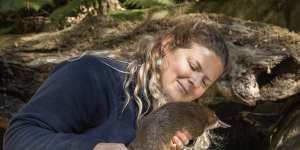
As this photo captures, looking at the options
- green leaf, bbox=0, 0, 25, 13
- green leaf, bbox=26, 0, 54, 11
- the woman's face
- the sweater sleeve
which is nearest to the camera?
the sweater sleeve

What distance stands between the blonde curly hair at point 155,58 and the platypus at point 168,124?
1.36 feet

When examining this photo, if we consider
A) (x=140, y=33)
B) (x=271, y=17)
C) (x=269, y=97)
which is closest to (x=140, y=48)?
(x=269, y=97)

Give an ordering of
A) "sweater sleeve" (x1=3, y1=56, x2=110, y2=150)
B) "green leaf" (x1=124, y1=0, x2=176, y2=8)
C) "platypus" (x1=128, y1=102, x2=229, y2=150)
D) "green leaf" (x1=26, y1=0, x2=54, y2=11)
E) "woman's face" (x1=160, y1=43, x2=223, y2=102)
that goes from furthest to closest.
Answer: "green leaf" (x1=26, y1=0, x2=54, y2=11), "green leaf" (x1=124, y1=0, x2=176, y2=8), "woman's face" (x1=160, y1=43, x2=223, y2=102), "sweater sleeve" (x1=3, y1=56, x2=110, y2=150), "platypus" (x1=128, y1=102, x2=229, y2=150)

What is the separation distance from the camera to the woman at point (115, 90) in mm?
1878

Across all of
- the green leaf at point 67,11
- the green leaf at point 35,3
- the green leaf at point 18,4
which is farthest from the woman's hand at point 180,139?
the green leaf at point 35,3

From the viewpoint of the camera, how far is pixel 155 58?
2.14 meters

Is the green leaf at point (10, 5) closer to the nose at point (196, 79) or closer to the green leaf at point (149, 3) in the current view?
the green leaf at point (149, 3)

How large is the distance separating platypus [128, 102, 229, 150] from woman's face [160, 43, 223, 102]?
1.32ft

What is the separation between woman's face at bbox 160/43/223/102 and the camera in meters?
2.08

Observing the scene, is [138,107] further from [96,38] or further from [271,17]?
[271,17]

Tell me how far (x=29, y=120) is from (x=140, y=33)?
311cm

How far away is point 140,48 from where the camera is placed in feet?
7.59

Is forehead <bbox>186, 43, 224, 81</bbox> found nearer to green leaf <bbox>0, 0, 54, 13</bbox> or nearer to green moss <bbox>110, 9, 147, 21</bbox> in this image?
green moss <bbox>110, 9, 147, 21</bbox>

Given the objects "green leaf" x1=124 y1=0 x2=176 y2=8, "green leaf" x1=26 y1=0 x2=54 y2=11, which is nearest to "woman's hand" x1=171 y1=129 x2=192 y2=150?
"green leaf" x1=124 y1=0 x2=176 y2=8
